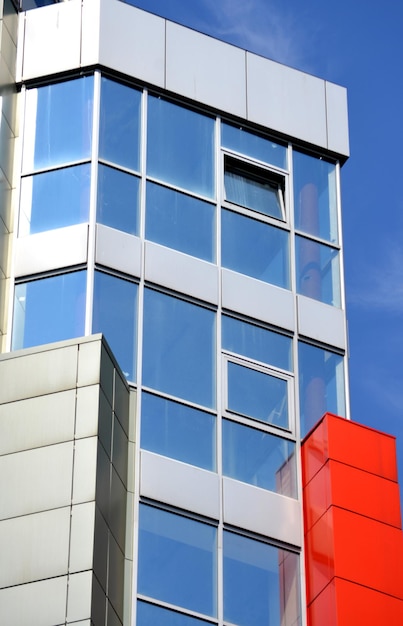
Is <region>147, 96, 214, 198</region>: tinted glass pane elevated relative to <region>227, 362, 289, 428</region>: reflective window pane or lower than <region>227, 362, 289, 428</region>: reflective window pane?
elevated

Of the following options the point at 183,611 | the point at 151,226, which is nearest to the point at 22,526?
the point at 183,611

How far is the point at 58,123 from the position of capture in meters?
28.5

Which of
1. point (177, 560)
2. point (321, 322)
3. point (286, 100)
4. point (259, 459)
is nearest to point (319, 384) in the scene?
point (321, 322)

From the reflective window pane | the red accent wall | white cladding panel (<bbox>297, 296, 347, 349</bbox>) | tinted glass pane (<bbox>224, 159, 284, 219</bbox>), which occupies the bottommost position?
the red accent wall

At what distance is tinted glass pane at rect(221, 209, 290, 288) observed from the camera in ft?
92.9

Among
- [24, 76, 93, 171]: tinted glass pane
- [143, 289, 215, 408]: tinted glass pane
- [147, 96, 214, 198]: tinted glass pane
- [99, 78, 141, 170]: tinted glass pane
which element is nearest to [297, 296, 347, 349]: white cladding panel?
[143, 289, 215, 408]: tinted glass pane

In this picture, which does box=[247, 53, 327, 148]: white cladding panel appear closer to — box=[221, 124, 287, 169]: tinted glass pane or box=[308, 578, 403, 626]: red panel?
box=[221, 124, 287, 169]: tinted glass pane

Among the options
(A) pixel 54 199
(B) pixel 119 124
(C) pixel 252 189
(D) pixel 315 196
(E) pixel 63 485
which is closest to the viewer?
(E) pixel 63 485

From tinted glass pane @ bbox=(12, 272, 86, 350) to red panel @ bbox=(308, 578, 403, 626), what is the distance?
5.56 metres

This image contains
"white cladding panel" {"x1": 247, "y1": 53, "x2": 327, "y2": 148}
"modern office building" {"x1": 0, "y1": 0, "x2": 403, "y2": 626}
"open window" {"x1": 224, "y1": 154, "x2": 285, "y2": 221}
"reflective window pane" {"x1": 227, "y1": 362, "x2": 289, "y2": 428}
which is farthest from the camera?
"white cladding panel" {"x1": 247, "y1": 53, "x2": 327, "y2": 148}

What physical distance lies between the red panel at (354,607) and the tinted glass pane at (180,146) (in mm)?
7630

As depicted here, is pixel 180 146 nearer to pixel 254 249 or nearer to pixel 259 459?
pixel 254 249

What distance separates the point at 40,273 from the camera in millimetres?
26766

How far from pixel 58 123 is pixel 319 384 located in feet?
20.8
